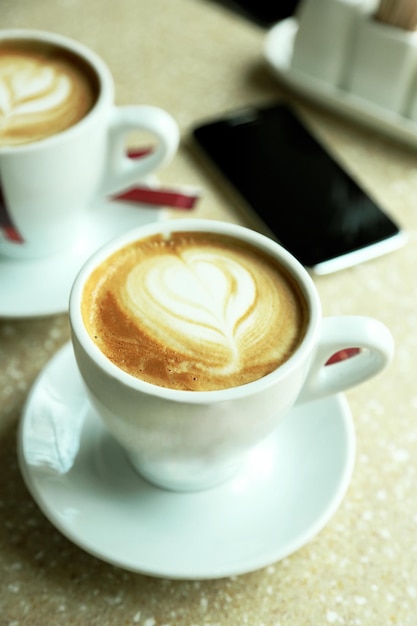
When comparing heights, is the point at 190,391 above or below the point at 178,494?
above

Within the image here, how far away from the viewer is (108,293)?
1.79 ft

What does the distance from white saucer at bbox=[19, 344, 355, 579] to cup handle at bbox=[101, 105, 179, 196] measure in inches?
9.9

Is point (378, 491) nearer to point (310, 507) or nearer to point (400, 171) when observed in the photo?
point (310, 507)

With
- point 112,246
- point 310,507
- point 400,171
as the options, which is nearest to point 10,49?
point 112,246

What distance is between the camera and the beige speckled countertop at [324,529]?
1.78 ft

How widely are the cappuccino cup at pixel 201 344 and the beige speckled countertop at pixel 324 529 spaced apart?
0.28 feet

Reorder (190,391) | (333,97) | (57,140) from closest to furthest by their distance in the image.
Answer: (190,391)
(57,140)
(333,97)

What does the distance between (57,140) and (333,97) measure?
1.45ft

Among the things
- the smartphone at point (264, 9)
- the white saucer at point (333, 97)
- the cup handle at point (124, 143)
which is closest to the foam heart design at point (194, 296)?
the cup handle at point (124, 143)

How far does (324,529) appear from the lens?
597 millimetres

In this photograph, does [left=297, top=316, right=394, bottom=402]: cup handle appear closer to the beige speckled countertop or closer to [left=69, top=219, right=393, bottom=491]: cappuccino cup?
[left=69, top=219, right=393, bottom=491]: cappuccino cup

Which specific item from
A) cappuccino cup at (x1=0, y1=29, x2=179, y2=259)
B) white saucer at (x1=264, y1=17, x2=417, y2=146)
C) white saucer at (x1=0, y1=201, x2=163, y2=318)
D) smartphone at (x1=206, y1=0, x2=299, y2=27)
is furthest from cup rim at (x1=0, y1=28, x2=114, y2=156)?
smartphone at (x1=206, y1=0, x2=299, y2=27)

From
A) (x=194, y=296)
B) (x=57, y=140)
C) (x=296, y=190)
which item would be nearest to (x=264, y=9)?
(x=296, y=190)

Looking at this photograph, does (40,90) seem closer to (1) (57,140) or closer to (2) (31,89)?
(2) (31,89)
